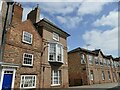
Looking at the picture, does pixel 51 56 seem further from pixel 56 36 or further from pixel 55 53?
pixel 56 36

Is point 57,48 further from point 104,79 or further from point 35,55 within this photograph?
point 104,79

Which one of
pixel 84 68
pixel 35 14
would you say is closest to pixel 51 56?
pixel 35 14

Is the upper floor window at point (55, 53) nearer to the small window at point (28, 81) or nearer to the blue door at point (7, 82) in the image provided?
the small window at point (28, 81)

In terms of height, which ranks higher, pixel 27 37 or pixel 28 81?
pixel 27 37

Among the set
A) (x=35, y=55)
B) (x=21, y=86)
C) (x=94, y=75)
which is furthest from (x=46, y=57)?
(x=94, y=75)

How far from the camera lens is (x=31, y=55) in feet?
53.0

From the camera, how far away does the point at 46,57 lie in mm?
18141

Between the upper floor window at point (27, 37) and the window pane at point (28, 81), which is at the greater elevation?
the upper floor window at point (27, 37)

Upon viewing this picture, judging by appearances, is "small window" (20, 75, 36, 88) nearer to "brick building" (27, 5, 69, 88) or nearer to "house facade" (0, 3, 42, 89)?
"house facade" (0, 3, 42, 89)

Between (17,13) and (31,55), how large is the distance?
5.37 m

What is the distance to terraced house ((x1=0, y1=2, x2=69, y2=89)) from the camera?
13.5 meters

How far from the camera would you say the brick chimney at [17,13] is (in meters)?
15.2

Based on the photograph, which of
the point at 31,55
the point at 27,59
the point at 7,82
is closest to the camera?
the point at 7,82

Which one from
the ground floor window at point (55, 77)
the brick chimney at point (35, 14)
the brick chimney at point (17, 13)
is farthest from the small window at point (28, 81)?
the brick chimney at point (35, 14)
